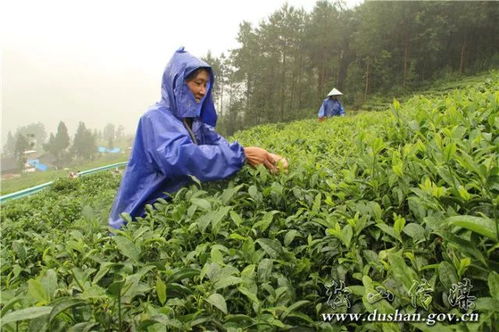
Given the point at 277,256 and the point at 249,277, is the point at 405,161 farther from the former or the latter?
the point at 249,277

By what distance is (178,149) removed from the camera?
6.16ft

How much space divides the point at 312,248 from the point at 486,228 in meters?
0.57

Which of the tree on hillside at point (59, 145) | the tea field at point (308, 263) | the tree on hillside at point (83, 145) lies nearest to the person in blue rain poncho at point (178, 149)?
the tea field at point (308, 263)

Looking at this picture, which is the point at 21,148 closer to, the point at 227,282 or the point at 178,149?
the point at 178,149

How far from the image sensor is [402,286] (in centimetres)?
82

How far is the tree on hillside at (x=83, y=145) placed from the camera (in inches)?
3088

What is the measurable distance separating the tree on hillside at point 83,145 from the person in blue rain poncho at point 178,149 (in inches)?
3289

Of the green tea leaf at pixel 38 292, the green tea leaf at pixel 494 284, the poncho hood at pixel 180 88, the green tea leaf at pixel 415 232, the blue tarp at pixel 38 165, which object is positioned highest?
the poncho hood at pixel 180 88

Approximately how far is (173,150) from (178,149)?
3 centimetres

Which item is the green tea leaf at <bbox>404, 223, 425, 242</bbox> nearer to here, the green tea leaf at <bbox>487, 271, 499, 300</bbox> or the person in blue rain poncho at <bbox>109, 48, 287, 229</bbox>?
the green tea leaf at <bbox>487, 271, 499, 300</bbox>

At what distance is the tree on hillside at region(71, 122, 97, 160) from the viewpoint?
78.4 meters

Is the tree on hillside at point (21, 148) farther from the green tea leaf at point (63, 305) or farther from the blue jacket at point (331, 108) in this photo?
the green tea leaf at point (63, 305)

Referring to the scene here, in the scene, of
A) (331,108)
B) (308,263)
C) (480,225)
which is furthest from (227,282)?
(331,108)

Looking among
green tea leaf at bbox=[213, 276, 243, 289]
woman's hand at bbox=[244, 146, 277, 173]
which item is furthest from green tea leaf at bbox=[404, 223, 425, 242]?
woman's hand at bbox=[244, 146, 277, 173]
